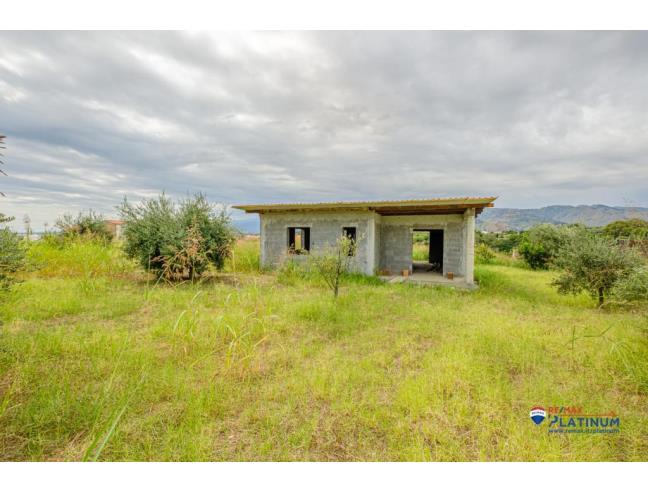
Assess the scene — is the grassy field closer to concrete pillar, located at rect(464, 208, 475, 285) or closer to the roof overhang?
concrete pillar, located at rect(464, 208, 475, 285)

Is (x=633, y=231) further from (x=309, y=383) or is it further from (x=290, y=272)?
(x=290, y=272)

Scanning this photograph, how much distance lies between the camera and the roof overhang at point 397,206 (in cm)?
890

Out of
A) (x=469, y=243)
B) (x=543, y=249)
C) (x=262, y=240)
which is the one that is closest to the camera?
(x=469, y=243)

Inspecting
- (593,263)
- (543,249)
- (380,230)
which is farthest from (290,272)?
(543,249)

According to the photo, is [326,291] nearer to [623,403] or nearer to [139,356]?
[139,356]

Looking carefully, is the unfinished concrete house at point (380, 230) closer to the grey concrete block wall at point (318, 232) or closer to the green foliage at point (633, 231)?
the grey concrete block wall at point (318, 232)

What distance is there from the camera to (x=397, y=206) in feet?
31.7

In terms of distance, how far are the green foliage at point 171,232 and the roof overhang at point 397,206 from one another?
94.2 inches

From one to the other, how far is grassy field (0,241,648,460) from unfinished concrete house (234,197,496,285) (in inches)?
169

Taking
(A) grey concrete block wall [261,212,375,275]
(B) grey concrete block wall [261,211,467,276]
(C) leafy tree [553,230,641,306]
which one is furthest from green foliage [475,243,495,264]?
(A) grey concrete block wall [261,212,375,275]

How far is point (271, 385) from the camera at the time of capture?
3166 mm

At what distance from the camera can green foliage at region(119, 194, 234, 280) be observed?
838 centimetres

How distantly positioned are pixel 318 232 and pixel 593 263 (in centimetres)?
831

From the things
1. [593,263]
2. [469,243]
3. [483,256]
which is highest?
[469,243]
